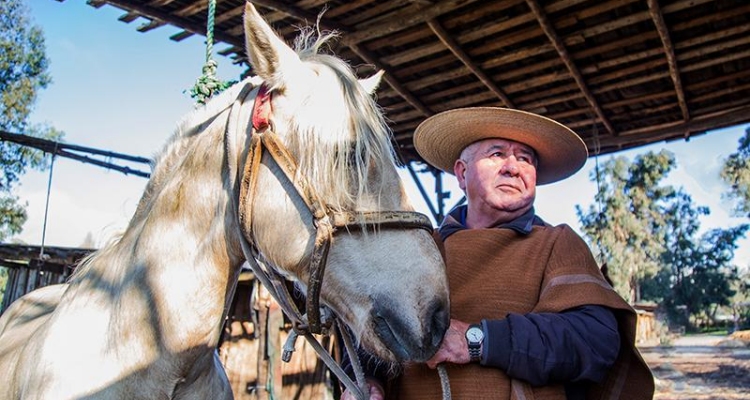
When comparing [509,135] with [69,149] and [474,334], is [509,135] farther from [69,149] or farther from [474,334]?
[69,149]

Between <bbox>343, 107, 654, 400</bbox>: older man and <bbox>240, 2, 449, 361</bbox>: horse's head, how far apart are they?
0.93ft

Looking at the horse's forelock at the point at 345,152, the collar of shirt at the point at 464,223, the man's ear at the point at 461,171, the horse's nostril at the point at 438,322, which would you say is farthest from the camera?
the man's ear at the point at 461,171

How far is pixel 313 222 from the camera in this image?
55.8 inches

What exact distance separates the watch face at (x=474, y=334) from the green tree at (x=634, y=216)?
49.6 meters

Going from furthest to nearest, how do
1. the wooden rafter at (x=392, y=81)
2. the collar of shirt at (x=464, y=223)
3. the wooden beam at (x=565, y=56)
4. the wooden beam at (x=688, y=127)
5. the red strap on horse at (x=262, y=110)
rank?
the wooden beam at (x=688, y=127) → the wooden rafter at (x=392, y=81) → the wooden beam at (x=565, y=56) → the collar of shirt at (x=464, y=223) → the red strap on horse at (x=262, y=110)

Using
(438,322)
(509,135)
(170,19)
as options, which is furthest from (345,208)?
(170,19)

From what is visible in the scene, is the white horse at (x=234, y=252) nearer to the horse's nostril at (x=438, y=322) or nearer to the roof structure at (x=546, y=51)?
the horse's nostril at (x=438, y=322)

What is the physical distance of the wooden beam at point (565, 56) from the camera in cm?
368

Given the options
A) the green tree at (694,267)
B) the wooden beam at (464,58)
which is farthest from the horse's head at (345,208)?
the green tree at (694,267)

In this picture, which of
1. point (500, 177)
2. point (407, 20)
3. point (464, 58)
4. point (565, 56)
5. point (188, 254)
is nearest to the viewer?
point (188, 254)

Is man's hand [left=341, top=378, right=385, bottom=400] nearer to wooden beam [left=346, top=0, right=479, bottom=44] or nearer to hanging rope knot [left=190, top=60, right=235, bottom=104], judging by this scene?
hanging rope knot [left=190, top=60, right=235, bottom=104]

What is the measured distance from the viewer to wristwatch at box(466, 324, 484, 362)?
5.00 feet

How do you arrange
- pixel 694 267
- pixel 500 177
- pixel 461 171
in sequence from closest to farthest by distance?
pixel 500 177 < pixel 461 171 < pixel 694 267

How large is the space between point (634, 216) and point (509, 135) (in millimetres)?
56660
